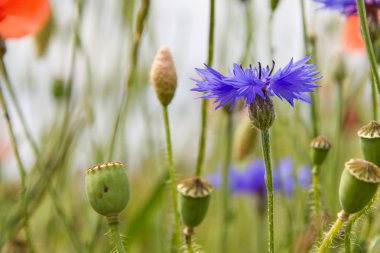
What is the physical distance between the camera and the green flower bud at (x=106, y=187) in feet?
1.68

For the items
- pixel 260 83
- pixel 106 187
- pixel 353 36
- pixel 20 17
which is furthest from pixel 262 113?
pixel 353 36

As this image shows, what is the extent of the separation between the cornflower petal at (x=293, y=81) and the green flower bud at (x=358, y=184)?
56 mm

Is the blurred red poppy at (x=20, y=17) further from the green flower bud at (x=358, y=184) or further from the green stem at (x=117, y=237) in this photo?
the green flower bud at (x=358, y=184)

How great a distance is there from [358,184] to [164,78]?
9.1 inches

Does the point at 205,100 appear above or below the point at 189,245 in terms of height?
above

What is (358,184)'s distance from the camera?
1.57 ft

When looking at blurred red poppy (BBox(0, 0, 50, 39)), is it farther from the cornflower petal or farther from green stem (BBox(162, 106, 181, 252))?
the cornflower petal

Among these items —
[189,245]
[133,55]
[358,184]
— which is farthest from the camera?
[133,55]

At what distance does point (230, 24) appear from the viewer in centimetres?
126

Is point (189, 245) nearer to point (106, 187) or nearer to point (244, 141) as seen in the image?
point (106, 187)

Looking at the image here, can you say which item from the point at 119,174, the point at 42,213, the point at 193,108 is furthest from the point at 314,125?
the point at 193,108

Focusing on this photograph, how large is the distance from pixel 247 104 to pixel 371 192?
10 cm

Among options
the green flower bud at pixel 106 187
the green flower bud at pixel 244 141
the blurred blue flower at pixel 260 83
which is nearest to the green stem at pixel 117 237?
the green flower bud at pixel 106 187

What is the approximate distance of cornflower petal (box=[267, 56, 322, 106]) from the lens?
0.49 m
